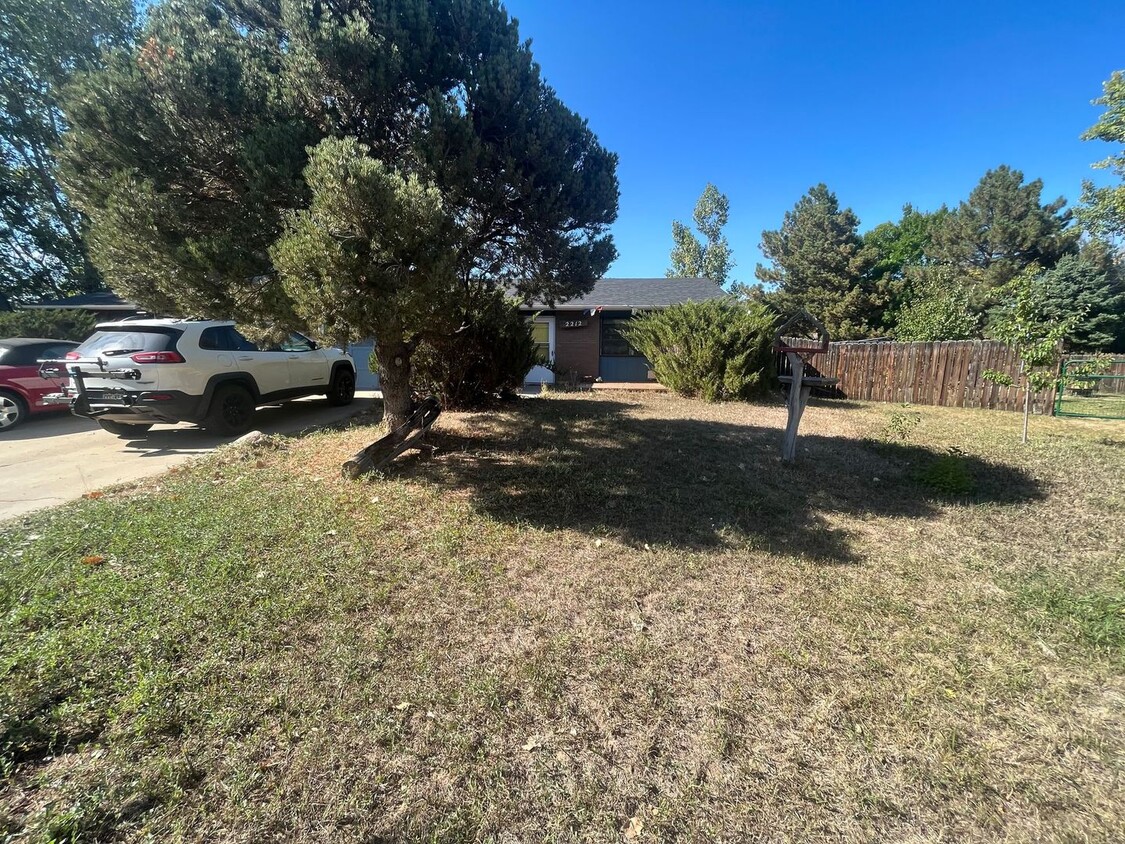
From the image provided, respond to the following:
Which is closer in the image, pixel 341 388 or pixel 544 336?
pixel 341 388

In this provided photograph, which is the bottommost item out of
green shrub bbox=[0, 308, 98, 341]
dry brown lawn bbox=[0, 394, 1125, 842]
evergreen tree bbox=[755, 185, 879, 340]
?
dry brown lawn bbox=[0, 394, 1125, 842]

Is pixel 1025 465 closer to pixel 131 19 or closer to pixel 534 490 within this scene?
pixel 534 490

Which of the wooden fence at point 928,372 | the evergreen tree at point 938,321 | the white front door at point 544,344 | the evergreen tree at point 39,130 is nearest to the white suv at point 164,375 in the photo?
the white front door at point 544,344

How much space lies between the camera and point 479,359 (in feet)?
27.0

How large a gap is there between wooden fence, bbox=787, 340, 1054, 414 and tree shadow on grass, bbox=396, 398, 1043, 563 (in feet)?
18.6

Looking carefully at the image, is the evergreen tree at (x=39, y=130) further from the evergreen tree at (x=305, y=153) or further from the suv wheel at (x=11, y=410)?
the evergreen tree at (x=305, y=153)

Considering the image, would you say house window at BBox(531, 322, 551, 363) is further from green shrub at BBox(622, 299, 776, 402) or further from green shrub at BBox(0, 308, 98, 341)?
green shrub at BBox(0, 308, 98, 341)

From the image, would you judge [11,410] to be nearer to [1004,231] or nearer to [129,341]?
[129,341]

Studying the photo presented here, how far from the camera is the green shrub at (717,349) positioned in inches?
420

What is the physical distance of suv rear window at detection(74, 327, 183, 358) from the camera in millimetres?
5668

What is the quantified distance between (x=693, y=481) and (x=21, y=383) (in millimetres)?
10319

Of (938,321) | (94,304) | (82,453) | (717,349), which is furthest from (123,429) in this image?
(938,321)

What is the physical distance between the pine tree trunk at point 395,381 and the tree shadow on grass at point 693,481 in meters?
0.62

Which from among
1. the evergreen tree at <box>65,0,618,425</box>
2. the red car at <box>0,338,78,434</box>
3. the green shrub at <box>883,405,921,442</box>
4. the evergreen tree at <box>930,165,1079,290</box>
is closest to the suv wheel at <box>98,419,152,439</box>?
the red car at <box>0,338,78,434</box>
